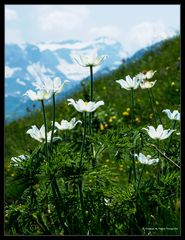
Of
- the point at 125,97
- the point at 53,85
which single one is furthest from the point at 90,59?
the point at 125,97

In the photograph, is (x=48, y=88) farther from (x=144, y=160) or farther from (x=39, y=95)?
(x=144, y=160)

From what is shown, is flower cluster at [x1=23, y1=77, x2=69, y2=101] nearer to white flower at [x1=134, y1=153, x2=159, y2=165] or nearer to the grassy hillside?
white flower at [x1=134, y1=153, x2=159, y2=165]

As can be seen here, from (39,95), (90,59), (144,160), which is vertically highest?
(90,59)

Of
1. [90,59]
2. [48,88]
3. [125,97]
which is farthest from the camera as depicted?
[125,97]

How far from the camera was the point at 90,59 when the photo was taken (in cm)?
280

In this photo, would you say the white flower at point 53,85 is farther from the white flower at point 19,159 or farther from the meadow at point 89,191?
the white flower at point 19,159

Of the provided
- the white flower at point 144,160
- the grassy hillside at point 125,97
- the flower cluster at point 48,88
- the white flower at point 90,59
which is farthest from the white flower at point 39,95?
the grassy hillside at point 125,97

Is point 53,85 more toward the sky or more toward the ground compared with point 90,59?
more toward the ground

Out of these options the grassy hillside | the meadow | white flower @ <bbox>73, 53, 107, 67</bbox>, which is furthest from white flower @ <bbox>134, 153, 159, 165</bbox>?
the grassy hillside

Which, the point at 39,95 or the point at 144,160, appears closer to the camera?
the point at 39,95

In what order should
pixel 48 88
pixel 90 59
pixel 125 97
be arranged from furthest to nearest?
pixel 125 97, pixel 90 59, pixel 48 88
